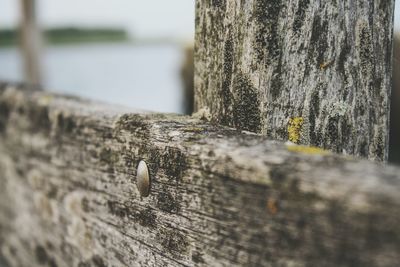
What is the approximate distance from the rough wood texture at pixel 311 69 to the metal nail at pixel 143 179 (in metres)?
0.32

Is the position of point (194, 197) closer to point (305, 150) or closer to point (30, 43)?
point (305, 150)

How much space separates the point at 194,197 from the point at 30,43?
7.25m

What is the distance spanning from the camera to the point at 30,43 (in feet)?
25.0

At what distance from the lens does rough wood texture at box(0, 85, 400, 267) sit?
2.86 feet

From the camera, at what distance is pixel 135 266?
1.52 metres

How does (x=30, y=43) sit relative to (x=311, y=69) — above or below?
above

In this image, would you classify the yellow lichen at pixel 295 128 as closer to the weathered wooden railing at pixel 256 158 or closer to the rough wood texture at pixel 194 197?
the weathered wooden railing at pixel 256 158

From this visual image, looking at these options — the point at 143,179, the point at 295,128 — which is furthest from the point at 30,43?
the point at 295,128

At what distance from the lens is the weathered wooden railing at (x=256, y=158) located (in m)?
0.91

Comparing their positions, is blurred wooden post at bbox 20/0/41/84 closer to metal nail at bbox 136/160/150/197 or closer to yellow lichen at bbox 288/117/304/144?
metal nail at bbox 136/160/150/197

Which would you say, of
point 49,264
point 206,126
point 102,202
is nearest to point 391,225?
point 206,126

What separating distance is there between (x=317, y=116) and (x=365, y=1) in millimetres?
370

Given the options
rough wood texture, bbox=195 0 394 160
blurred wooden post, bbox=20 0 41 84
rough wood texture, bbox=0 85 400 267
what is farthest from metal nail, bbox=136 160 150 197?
blurred wooden post, bbox=20 0 41 84

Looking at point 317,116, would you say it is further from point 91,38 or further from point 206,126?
point 91,38
